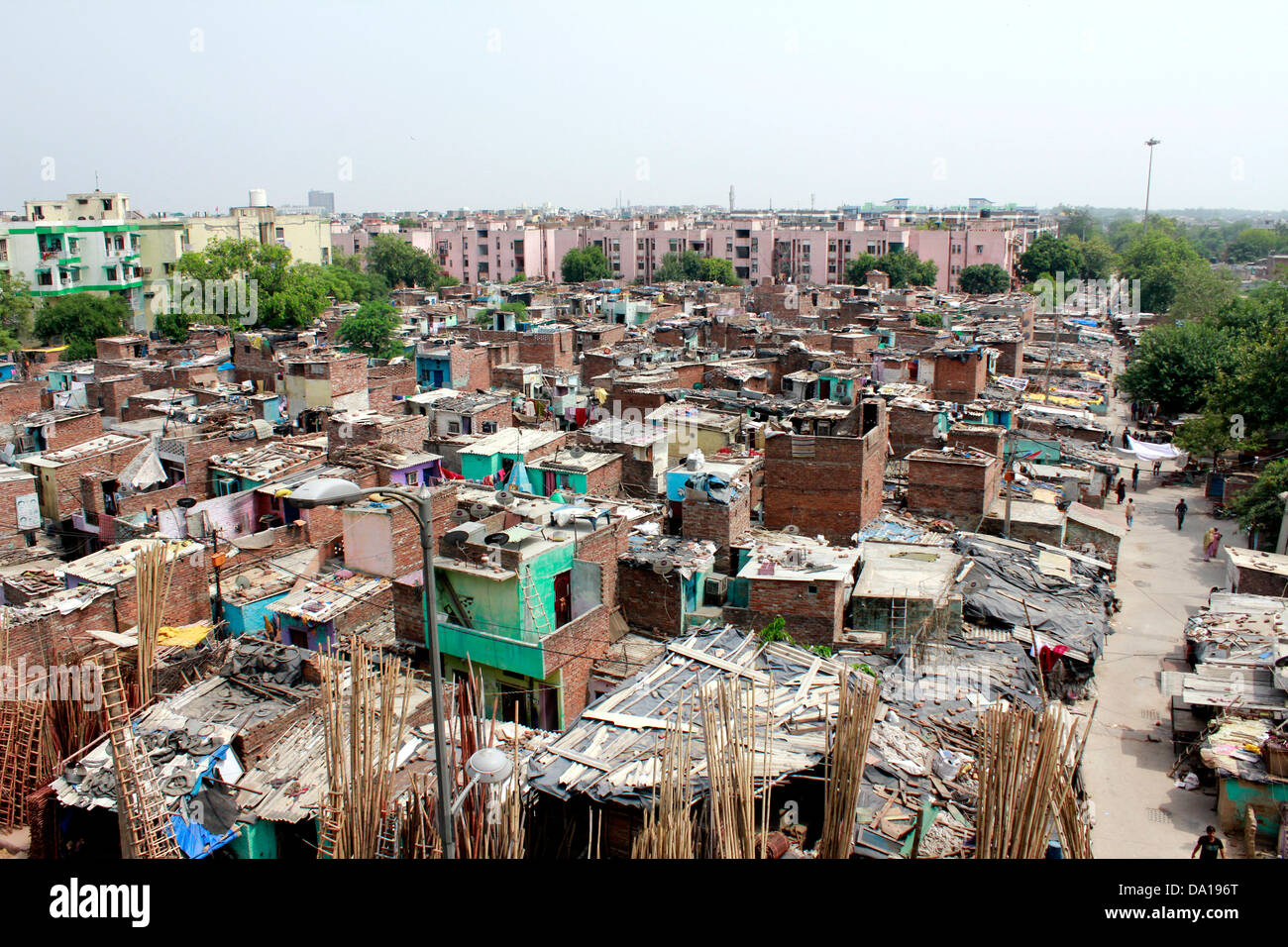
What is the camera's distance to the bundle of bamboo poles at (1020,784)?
6121 mm

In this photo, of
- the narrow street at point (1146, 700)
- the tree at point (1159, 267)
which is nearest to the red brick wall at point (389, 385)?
the narrow street at point (1146, 700)

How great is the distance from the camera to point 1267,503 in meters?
19.8

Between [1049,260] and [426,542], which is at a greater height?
[1049,260]

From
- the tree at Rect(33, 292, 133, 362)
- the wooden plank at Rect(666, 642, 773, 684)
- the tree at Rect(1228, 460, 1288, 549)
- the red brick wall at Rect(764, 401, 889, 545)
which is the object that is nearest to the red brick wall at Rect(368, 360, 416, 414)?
the red brick wall at Rect(764, 401, 889, 545)

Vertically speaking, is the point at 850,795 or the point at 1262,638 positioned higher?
the point at 850,795

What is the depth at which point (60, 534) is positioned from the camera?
20203mm

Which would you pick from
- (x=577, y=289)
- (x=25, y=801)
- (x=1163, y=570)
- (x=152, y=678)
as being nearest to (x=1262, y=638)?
(x=1163, y=570)

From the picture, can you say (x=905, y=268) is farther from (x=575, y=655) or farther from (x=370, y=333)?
Result: (x=575, y=655)

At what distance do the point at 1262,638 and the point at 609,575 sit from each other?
951 centimetres

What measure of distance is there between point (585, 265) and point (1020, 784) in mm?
68410

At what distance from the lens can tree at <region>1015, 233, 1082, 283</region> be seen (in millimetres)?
73062

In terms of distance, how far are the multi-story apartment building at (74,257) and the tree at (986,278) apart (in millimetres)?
54236

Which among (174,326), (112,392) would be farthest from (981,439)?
(174,326)
